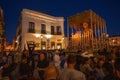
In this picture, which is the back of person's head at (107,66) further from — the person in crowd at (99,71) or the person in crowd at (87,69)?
the person in crowd at (87,69)

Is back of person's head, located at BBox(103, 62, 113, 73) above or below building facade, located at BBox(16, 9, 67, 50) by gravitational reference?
below

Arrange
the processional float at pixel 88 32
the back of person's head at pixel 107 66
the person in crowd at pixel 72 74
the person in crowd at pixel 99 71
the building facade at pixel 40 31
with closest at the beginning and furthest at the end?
the person in crowd at pixel 72 74
the person in crowd at pixel 99 71
the back of person's head at pixel 107 66
the processional float at pixel 88 32
the building facade at pixel 40 31

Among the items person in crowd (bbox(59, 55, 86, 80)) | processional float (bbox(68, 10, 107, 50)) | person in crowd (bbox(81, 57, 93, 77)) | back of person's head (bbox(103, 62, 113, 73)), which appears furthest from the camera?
processional float (bbox(68, 10, 107, 50))

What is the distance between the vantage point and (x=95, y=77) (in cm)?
613

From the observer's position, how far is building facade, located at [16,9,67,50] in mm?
29203

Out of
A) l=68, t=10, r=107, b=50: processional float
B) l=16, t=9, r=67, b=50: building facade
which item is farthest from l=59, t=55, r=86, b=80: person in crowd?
l=16, t=9, r=67, b=50: building facade

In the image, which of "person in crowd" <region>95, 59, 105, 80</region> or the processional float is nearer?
"person in crowd" <region>95, 59, 105, 80</region>

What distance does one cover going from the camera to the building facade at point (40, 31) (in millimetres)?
29203

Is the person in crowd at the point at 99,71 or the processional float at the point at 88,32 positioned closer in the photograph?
the person in crowd at the point at 99,71

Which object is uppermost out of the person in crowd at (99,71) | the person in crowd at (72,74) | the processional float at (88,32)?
the processional float at (88,32)

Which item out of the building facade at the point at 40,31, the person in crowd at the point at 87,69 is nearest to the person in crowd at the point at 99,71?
the person in crowd at the point at 87,69

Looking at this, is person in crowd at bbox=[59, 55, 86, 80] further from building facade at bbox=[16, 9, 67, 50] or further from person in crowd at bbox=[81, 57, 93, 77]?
building facade at bbox=[16, 9, 67, 50]

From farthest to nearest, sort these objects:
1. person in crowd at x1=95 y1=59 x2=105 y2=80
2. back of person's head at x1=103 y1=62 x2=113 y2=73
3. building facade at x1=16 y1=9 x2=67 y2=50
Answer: building facade at x1=16 y1=9 x2=67 y2=50 < back of person's head at x1=103 y1=62 x2=113 y2=73 < person in crowd at x1=95 y1=59 x2=105 y2=80

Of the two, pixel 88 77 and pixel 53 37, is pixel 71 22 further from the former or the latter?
pixel 53 37
